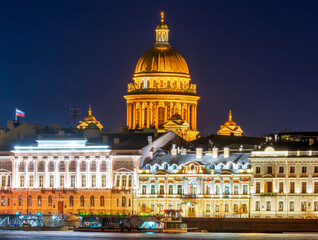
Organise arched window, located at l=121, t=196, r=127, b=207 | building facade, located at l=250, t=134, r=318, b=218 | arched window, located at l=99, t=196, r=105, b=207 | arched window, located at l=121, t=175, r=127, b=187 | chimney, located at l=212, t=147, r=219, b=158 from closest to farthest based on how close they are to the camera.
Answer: building facade, located at l=250, t=134, r=318, b=218
chimney, located at l=212, t=147, r=219, b=158
arched window, located at l=121, t=196, r=127, b=207
arched window, located at l=121, t=175, r=127, b=187
arched window, located at l=99, t=196, r=105, b=207

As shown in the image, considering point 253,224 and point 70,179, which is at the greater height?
point 70,179

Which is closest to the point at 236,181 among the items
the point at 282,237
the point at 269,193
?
the point at 269,193

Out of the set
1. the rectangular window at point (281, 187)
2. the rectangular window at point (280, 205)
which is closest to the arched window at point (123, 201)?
the rectangular window at point (281, 187)

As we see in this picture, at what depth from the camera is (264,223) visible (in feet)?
572

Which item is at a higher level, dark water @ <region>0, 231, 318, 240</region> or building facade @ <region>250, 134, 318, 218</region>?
building facade @ <region>250, 134, 318, 218</region>

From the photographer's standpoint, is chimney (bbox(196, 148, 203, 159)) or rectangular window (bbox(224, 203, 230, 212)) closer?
rectangular window (bbox(224, 203, 230, 212))

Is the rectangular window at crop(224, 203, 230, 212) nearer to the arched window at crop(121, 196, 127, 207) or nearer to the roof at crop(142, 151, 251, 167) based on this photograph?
the roof at crop(142, 151, 251, 167)

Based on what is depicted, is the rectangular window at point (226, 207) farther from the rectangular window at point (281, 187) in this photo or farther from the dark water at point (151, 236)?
the dark water at point (151, 236)

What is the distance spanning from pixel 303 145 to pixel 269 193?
5536mm

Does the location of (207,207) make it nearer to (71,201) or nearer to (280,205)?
(280,205)

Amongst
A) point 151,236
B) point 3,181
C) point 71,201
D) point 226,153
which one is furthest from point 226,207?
point 3,181

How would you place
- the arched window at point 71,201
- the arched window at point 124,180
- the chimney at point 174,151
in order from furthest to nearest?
1. the arched window at point 71,201
2. the chimney at point 174,151
3. the arched window at point 124,180

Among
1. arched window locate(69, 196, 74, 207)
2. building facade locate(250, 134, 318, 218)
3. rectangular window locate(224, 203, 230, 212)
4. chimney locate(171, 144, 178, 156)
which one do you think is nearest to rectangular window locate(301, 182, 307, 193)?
building facade locate(250, 134, 318, 218)

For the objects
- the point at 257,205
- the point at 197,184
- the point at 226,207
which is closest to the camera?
the point at 257,205
